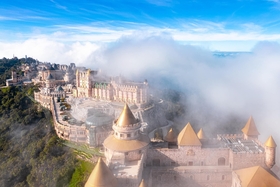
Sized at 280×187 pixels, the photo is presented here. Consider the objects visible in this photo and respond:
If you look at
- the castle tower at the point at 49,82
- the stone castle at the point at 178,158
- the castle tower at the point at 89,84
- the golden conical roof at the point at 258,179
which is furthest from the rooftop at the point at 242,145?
the castle tower at the point at 49,82

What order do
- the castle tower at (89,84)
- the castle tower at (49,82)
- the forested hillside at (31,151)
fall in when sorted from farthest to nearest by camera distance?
1. the castle tower at (49,82)
2. the castle tower at (89,84)
3. the forested hillside at (31,151)

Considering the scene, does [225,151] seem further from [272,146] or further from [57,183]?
[57,183]

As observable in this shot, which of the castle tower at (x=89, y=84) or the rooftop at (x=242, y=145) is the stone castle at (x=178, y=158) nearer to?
the rooftop at (x=242, y=145)

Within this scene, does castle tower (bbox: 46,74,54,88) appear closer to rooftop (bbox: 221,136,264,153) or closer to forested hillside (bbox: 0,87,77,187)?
forested hillside (bbox: 0,87,77,187)

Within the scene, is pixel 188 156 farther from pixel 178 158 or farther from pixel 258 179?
pixel 258 179

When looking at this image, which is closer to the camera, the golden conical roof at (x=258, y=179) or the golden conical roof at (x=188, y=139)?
the golden conical roof at (x=258, y=179)
